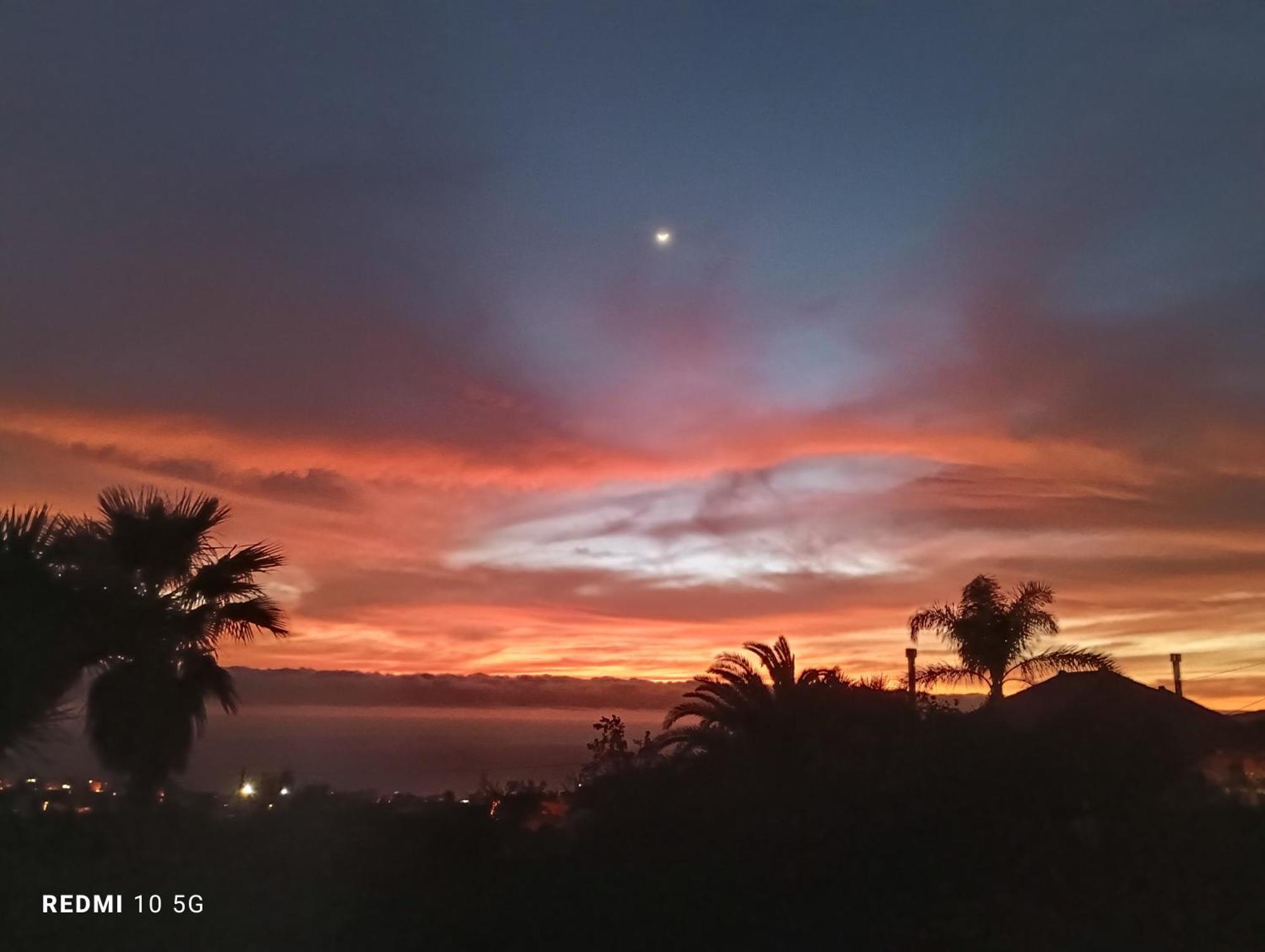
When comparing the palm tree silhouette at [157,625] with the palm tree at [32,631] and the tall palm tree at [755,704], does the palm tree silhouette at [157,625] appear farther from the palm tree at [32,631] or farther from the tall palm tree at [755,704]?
the tall palm tree at [755,704]

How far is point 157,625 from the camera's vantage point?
20.5 meters

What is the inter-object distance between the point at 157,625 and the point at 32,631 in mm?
3705

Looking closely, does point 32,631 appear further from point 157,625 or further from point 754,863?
point 754,863

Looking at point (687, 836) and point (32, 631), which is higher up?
point (32, 631)

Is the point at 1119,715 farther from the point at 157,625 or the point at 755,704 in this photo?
the point at 157,625

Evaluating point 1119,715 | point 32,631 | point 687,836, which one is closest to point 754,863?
point 687,836

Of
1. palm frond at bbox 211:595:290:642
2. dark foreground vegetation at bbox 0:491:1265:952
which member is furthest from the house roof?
palm frond at bbox 211:595:290:642

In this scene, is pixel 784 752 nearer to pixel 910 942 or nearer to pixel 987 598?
pixel 910 942

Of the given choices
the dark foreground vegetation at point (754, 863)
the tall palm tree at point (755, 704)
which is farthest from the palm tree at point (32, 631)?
the tall palm tree at point (755, 704)

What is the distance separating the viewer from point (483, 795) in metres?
18.1

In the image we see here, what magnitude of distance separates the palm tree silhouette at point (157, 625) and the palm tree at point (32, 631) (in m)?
1.25

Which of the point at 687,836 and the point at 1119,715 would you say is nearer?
the point at 687,836

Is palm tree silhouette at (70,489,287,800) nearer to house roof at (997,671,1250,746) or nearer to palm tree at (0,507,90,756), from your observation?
palm tree at (0,507,90,756)

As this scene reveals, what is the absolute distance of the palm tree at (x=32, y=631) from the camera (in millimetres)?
16328
